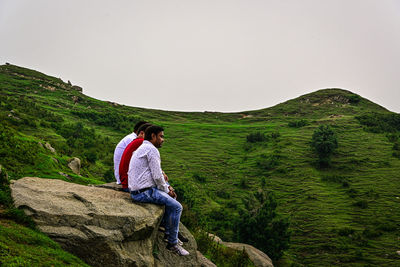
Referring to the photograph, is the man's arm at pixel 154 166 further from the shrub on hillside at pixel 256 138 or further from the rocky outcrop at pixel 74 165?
the shrub on hillside at pixel 256 138

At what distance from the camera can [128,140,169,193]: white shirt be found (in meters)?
8.98

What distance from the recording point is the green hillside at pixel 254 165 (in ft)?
104

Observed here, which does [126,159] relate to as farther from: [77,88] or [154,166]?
[77,88]

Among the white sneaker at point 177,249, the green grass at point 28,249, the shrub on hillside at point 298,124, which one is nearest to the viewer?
the green grass at point 28,249

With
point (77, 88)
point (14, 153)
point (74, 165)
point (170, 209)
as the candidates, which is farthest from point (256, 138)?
point (77, 88)

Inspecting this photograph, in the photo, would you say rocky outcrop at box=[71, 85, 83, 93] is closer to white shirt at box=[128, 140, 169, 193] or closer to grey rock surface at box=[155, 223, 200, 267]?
grey rock surface at box=[155, 223, 200, 267]

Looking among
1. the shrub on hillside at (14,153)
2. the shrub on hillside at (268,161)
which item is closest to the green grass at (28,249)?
the shrub on hillside at (14,153)

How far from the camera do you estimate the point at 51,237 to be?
293 inches

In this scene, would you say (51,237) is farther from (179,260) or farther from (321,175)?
(321,175)

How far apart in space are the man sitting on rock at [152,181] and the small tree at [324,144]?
51197 millimetres

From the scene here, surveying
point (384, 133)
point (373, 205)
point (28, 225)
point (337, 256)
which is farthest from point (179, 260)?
point (384, 133)

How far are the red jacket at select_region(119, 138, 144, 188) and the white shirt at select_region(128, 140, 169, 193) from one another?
110 centimetres

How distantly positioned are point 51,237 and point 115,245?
1.43 metres

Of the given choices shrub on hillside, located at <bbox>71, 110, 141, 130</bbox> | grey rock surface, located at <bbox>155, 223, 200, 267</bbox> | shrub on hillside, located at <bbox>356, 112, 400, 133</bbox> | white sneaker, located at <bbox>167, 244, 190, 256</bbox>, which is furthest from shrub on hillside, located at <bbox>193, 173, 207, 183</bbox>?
white sneaker, located at <bbox>167, 244, 190, 256</bbox>
